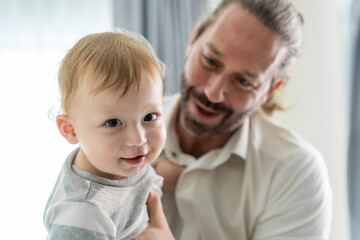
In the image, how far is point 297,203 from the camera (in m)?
1.49

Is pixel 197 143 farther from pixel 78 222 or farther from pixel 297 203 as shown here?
pixel 78 222

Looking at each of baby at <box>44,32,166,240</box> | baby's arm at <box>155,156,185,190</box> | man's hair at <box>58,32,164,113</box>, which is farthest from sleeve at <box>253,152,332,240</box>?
man's hair at <box>58,32,164,113</box>

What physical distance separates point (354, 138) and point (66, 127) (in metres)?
1.93

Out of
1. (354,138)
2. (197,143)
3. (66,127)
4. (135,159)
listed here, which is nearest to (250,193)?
(197,143)

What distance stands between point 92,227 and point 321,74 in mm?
2427

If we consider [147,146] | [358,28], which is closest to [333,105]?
[358,28]

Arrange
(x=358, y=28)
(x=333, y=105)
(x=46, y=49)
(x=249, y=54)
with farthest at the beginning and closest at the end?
(x=333, y=105)
(x=46, y=49)
(x=358, y=28)
(x=249, y=54)

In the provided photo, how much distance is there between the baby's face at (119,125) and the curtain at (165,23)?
1.68 metres

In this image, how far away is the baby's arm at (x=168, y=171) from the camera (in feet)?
4.94

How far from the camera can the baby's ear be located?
888 mm

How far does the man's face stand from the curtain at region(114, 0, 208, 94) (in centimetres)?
102

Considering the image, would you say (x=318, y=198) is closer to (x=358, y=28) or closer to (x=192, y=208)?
(x=192, y=208)

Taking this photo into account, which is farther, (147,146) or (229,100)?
(229,100)

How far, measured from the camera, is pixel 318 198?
1.50 meters
